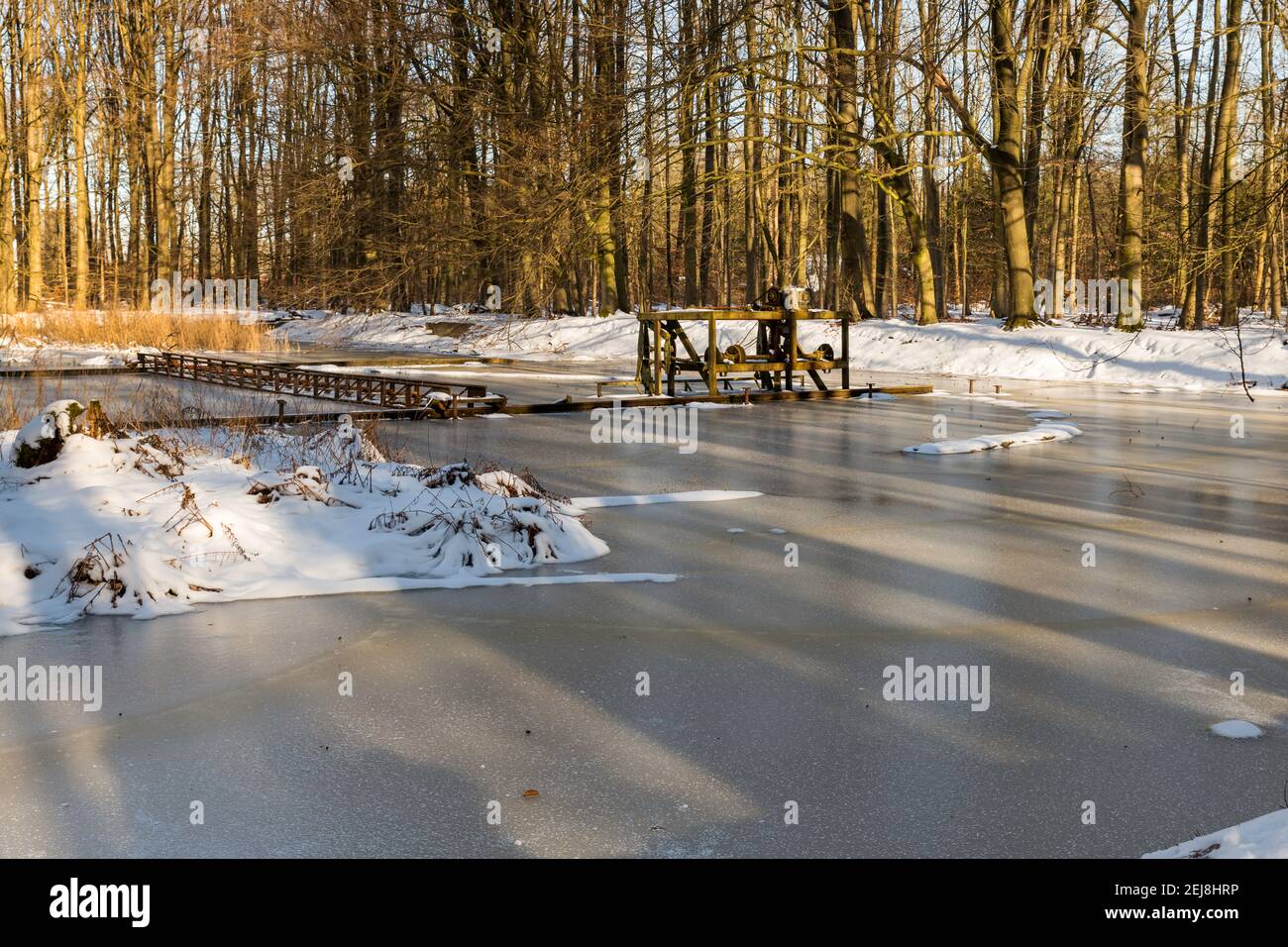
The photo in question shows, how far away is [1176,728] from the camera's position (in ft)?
14.8

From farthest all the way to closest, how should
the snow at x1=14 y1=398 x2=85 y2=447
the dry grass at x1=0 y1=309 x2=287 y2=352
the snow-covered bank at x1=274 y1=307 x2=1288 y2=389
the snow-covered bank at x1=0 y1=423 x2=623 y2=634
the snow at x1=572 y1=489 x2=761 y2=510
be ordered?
the dry grass at x1=0 y1=309 x2=287 y2=352 → the snow-covered bank at x1=274 y1=307 x2=1288 y2=389 → the snow at x1=572 y1=489 x2=761 y2=510 → the snow at x1=14 y1=398 x2=85 y2=447 → the snow-covered bank at x1=0 y1=423 x2=623 y2=634

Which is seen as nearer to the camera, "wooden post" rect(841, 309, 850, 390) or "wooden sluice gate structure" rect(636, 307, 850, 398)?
"wooden sluice gate structure" rect(636, 307, 850, 398)

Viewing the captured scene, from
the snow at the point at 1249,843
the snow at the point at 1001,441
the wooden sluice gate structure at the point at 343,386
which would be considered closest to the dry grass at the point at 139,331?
the wooden sluice gate structure at the point at 343,386

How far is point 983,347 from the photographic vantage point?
2417cm

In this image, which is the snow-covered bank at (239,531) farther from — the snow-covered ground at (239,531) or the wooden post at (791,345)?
the wooden post at (791,345)

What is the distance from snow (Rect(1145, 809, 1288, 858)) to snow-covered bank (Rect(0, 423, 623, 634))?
389 centimetres

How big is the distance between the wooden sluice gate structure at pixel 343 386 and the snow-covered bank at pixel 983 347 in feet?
14.2

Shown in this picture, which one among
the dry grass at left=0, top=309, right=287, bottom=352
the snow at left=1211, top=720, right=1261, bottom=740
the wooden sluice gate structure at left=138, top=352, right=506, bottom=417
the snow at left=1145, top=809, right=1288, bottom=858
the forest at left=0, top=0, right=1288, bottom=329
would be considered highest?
the forest at left=0, top=0, right=1288, bottom=329

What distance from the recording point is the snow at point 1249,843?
2.95 meters

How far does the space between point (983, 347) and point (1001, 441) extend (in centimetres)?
1200

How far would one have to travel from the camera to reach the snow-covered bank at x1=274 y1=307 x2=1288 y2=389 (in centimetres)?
2073

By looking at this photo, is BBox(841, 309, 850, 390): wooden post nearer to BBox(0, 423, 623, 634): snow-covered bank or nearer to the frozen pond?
the frozen pond

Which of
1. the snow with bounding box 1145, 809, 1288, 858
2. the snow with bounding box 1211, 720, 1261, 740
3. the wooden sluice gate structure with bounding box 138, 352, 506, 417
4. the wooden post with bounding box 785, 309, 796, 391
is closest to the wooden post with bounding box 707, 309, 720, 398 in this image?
the wooden post with bounding box 785, 309, 796, 391
